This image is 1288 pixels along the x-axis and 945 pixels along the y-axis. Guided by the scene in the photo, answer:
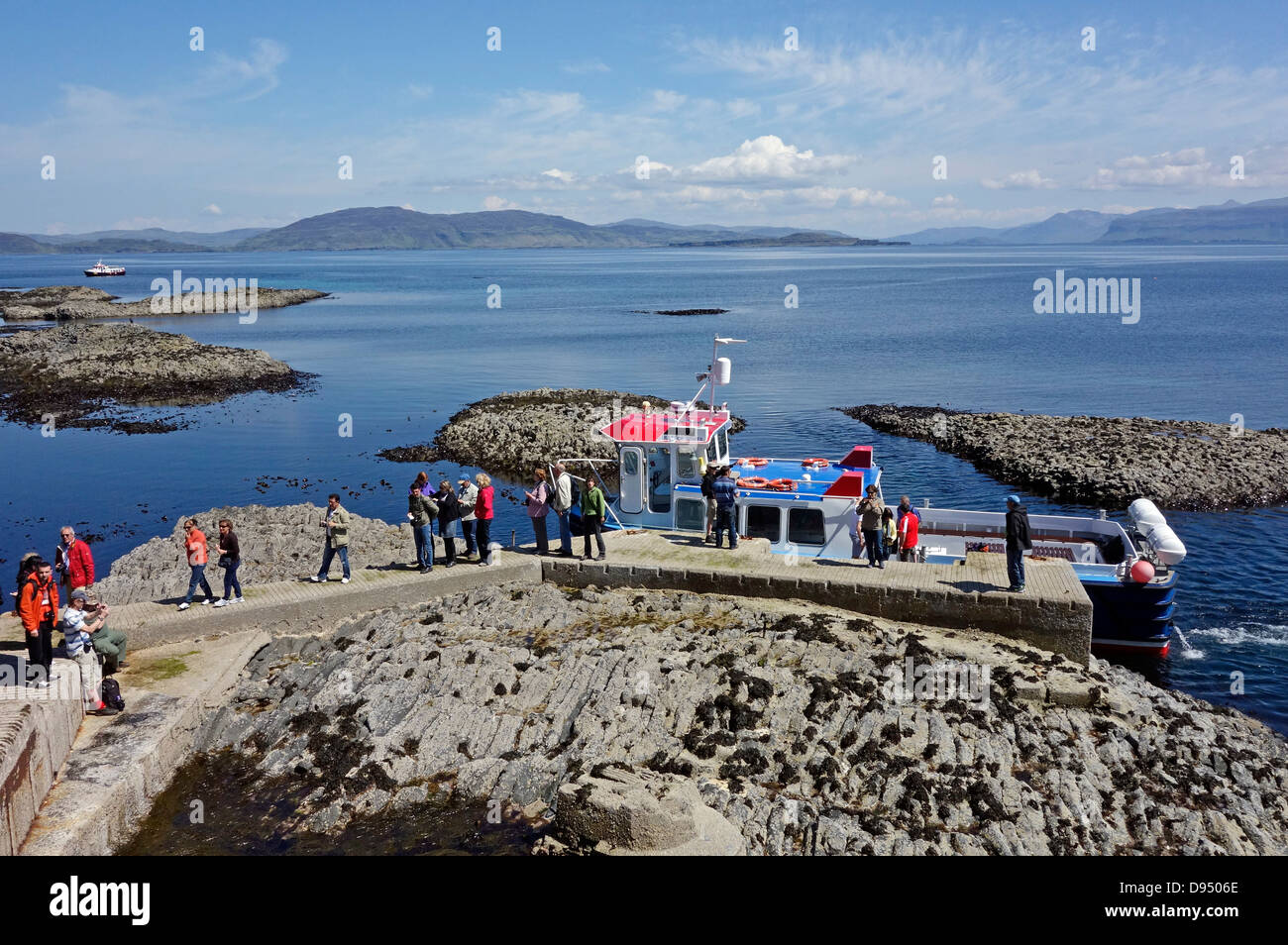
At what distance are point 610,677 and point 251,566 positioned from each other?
1327 centimetres

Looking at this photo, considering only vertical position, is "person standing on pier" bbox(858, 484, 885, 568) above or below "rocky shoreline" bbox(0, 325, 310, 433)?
below

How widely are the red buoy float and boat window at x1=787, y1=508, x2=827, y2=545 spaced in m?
6.77

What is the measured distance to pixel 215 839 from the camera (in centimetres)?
1151

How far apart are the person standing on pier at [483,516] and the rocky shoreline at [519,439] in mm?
17598

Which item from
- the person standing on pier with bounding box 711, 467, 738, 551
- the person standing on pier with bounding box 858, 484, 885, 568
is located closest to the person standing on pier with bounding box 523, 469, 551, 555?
the person standing on pier with bounding box 711, 467, 738, 551

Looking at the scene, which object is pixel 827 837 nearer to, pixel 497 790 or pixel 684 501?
pixel 497 790

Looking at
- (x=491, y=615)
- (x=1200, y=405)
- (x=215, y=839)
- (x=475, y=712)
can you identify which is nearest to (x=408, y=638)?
(x=491, y=615)

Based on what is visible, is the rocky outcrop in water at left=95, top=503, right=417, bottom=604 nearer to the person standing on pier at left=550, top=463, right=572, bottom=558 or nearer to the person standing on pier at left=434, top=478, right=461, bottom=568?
the person standing on pier at left=434, top=478, right=461, bottom=568

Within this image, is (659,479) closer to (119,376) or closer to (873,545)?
(873,545)

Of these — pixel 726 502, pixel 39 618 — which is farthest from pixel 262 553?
pixel 726 502

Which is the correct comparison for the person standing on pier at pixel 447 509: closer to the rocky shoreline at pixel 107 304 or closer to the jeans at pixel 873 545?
the jeans at pixel 873 545

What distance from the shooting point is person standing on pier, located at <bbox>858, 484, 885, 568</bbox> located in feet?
59.3

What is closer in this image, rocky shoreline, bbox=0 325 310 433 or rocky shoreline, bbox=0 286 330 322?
rocky shoreline, bbox=0 325 310 433

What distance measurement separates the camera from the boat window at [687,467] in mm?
20625
